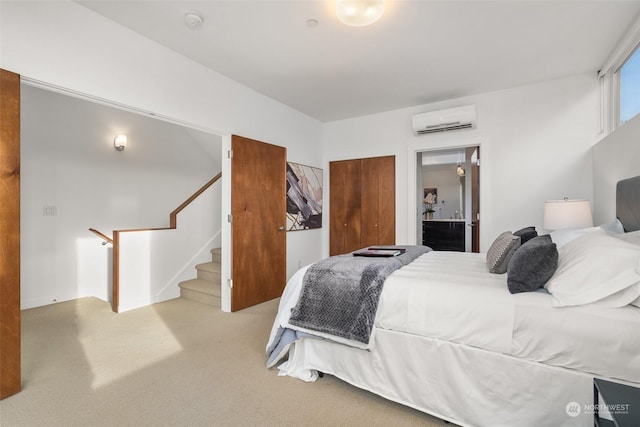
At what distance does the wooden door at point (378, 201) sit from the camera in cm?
431

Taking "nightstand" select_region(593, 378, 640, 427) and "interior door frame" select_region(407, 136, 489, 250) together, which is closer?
"nightstand" select_region(593, 378, 640, 427)

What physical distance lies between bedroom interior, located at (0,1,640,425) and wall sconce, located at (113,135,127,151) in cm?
13

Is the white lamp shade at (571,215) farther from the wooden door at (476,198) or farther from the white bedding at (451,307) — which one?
the white bedding at (451,307)

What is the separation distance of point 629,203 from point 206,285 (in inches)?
165

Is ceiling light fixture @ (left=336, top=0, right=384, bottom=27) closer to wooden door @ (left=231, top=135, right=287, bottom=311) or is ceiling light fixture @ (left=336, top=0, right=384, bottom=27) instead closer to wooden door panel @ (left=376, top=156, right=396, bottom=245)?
wooden door @ (left=231, top=135, right=287, bottom=311)

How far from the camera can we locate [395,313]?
1.68 metres

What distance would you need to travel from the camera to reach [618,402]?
3.27 feet

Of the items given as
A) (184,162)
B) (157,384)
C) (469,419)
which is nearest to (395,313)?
(469,419)

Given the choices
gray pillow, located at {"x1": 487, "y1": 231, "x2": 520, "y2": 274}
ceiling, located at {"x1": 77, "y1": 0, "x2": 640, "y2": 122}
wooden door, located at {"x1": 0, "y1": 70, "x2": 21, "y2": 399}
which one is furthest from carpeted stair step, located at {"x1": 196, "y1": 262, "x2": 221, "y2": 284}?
gray pillow, located at {"x1": 487, "y1": 231, "x2": 520, "y2": 274}

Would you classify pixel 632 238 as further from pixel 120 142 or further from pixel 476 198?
pixel 120 142

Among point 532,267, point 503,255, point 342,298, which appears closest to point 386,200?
point 503,255

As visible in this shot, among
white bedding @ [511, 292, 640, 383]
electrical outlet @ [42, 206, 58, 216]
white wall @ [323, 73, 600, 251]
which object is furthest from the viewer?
electrical outlet @ [42, 206, 58, 216]

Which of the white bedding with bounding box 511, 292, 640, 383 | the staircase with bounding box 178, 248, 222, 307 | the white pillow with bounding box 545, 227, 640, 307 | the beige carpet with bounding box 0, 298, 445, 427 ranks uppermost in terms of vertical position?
the white pillow with bounding box 545, 227, 640, 307

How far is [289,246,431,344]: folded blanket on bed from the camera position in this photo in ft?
5.67
